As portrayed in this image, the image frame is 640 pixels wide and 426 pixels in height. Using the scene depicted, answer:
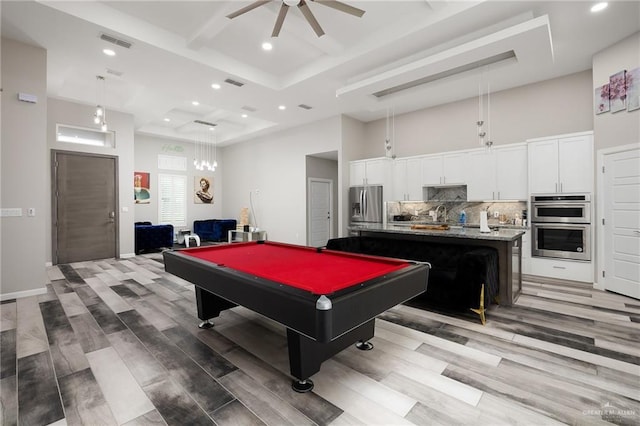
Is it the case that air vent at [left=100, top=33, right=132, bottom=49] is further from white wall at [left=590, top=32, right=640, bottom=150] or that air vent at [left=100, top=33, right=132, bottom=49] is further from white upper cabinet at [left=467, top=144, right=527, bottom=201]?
white wall at [left=590, top=32, right=640, bottom=150]

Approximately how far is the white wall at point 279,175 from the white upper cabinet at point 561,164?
391 centimetres

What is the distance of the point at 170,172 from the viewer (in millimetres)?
9320

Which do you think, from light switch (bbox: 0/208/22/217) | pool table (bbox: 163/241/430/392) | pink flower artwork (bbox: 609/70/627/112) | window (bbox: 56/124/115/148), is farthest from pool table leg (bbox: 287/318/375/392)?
window (bbox: 56/124/115/148)

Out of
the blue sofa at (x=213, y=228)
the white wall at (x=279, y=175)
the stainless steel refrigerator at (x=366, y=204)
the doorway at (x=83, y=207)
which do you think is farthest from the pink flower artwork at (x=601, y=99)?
the doorway at (x=83, y=207)

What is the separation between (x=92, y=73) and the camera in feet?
16.4

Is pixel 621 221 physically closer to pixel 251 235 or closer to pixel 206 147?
pixel 251 235

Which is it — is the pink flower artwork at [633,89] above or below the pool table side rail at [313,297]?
above

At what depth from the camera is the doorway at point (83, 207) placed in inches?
239

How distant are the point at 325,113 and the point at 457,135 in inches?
116

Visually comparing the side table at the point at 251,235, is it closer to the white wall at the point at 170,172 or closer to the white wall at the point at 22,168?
the white wall at the point at 170,172

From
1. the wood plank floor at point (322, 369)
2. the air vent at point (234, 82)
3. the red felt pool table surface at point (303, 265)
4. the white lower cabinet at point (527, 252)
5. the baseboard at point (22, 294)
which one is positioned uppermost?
the air vent at point (234, 82)

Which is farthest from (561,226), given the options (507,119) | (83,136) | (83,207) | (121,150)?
(83,136)

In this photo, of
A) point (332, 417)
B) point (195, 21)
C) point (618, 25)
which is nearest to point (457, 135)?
point (618, 25)

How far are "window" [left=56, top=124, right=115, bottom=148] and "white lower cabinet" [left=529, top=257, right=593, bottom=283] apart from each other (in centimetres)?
920
